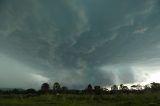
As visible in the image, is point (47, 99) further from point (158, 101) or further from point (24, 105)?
point (158, 101)

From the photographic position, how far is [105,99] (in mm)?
40750

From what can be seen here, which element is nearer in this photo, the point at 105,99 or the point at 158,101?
the point at 158,101

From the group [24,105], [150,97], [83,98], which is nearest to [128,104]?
[150,97]

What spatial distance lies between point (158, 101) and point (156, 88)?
17906 millimetres

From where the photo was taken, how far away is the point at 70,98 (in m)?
42.6

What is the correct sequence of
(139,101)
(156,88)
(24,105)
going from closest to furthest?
1. (24,105)
2. (139,101)
3. (156,88)

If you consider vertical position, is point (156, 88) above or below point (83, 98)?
above

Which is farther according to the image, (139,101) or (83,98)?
(83,98)

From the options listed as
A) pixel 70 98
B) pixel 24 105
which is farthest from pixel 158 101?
pixel 24 105

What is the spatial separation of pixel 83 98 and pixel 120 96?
5453 millimetres

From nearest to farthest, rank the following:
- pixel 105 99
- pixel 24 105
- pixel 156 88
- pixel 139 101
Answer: pixel 24 105 < pixel 139 101 < pixel 105 99 < pixel 156 88

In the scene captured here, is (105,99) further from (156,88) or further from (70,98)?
(156,88)

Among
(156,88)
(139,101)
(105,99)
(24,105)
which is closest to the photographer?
(24,105)

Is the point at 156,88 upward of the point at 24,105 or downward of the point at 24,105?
upward
